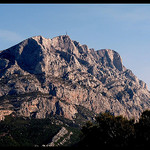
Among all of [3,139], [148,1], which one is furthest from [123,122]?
[3,139]

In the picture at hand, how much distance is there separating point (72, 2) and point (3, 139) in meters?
201

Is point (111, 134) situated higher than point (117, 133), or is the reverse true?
point (117, 133)

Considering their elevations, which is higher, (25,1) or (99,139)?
(99,139)

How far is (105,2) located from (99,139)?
71.9m

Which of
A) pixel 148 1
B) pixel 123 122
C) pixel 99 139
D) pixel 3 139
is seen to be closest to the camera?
pixel 148 1

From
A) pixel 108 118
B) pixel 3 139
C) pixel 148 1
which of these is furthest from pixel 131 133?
pixel 3 139

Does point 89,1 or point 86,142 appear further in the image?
point 86,142

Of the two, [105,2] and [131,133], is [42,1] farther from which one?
[131,133]

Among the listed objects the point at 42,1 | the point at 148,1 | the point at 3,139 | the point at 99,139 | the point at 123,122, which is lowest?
the point at 148,1

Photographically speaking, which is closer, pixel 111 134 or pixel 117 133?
pixel 111 134

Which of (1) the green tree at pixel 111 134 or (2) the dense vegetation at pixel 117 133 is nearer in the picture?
(2) the dense vegetation at pixel 117 133

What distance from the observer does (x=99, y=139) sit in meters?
78.9

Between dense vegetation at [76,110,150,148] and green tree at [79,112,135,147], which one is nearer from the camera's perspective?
dense vegetation at [76,110,150,148]

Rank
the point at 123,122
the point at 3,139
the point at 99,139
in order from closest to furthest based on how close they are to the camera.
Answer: the point at 99,139
the point at 123,122
the point at 3,139
